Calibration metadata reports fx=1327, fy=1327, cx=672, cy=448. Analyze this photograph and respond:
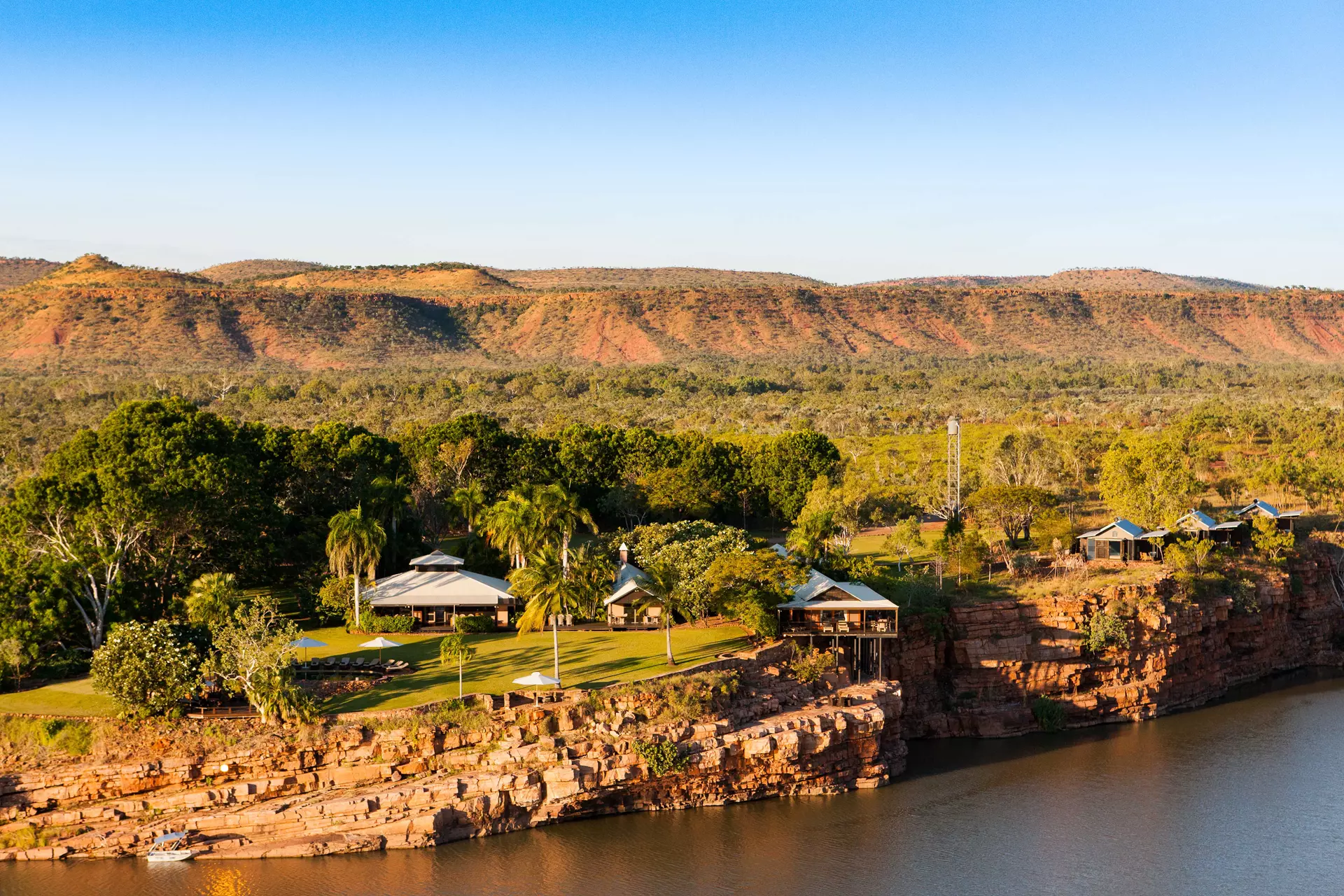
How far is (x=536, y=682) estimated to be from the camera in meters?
42.5

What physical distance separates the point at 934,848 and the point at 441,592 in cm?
2282

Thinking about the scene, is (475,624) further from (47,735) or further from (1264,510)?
(1264,510)

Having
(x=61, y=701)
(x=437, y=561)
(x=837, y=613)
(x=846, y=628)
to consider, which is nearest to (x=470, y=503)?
(x=437, y=561)

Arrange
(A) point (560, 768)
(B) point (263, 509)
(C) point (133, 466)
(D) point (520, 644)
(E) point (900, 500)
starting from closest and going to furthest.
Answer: (A) point (560, 768), (D) point (520, 644), (C) point (133, 466), (B) point (263, 509), (E) point (900, 500)

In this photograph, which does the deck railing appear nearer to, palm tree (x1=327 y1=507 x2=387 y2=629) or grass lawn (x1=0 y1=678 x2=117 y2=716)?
palm tree (x1=327 y1=507 x2=387 y2=629)

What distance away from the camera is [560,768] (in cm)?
4009

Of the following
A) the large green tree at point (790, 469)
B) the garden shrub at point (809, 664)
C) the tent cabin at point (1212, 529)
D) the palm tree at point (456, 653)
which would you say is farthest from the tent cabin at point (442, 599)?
the tent cabin at point (1212, 529)

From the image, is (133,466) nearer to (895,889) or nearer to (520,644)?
(520,644)

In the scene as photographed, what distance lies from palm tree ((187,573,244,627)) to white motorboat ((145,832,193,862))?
9.72 meters

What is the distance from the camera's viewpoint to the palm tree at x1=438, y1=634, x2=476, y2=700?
1745 inches

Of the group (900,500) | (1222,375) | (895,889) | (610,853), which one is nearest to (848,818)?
(895,889)

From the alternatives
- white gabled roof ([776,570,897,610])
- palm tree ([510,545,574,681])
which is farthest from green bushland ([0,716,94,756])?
white gabled roof ([776,570,897,610])

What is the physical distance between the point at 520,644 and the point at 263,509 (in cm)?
1540

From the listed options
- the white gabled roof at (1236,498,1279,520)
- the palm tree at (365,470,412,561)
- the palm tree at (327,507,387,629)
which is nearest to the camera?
the palm tree at (327,507,387,629)
